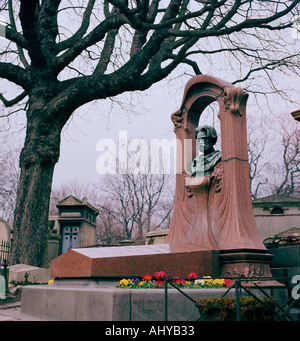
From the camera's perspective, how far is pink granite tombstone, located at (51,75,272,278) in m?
6.83

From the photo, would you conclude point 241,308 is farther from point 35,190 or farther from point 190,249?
point 35,190

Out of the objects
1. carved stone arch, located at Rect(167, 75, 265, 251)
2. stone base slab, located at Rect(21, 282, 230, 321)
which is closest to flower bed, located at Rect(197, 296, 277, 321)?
stone base slab, located at Rect(21, 282, 230, 321)

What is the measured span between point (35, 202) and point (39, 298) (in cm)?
485

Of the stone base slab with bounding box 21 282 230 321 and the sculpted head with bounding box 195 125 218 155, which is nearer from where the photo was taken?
the stone base slab with bounding box 21 282 230 321

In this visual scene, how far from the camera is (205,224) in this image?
25.6 ft

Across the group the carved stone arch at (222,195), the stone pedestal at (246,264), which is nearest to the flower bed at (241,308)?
the stone pedestal at (246,264)

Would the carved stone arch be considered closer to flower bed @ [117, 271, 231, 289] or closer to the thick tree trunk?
flower bed @ [117, 271, 231, 289]

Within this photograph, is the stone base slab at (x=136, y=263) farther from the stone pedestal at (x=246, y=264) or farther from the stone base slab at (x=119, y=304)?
the stone base slab at (x=119, y=304)

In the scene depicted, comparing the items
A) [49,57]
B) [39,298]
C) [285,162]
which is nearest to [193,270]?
[39,298]

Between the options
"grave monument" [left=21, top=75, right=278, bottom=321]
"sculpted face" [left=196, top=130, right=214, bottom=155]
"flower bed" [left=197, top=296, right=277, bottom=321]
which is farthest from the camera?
"sculpted face" [left=196, top=130, right=214, bottom=155]

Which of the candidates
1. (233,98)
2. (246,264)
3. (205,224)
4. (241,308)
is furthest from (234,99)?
(241,308)

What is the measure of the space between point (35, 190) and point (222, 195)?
18.8 ft
